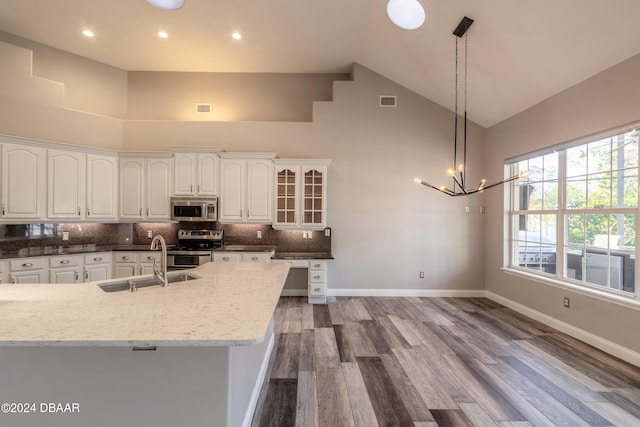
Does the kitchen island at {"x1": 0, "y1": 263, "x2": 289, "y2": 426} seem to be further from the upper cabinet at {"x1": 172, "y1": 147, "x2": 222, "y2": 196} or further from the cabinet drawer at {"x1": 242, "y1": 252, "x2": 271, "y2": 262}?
the upper cabinet at {"x1": 172, "y1": 147, "x2": 222, "y2": 196}

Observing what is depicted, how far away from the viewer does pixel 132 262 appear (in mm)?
4312

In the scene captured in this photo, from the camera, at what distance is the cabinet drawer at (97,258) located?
4024mm

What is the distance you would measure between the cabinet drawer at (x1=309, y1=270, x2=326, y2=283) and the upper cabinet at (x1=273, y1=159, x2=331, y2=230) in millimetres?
734

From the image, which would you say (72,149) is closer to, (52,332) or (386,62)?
(52,332)

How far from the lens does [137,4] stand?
351 centimetres

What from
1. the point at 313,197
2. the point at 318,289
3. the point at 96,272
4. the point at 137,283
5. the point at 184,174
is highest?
the point at 184,174

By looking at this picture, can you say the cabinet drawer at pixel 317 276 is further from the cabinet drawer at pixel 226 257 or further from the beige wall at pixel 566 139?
the beige wall at pixel 566 139

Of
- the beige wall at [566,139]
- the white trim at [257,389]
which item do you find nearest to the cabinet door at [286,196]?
the white trim at [257,389]

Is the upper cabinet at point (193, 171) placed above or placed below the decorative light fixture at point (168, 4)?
below

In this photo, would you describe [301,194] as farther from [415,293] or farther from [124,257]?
[124,257]

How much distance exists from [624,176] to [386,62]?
3.38 meters

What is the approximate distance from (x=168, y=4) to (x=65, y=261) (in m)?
3.74

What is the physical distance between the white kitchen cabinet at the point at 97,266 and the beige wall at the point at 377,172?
6.37 feet

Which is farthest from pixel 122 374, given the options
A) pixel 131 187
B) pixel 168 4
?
pixel 168 4
